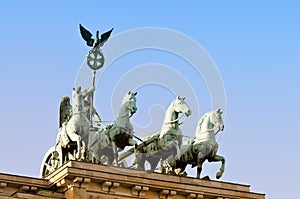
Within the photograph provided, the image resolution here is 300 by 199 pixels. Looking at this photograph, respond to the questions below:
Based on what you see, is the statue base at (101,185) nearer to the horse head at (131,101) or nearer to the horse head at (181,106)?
the horse head at (131,101)

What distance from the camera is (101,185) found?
125ft

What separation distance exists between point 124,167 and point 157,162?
2.41 meters

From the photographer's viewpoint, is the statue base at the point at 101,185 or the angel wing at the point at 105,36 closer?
the statue base at the point at 101,185

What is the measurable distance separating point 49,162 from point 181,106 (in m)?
6.19

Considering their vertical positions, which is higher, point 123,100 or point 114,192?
point 123,100

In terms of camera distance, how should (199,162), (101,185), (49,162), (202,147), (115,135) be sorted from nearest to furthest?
(101,185) → (115,135) → (202,147) → (199,162) → (49,162)

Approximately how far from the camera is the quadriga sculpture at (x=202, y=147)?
40594mm

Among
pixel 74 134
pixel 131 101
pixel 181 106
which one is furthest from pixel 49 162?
pixel 181 106

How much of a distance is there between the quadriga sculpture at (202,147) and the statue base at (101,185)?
1.12 metres

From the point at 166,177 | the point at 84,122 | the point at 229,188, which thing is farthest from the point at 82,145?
the point at 229,188

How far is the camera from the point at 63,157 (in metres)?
40.3

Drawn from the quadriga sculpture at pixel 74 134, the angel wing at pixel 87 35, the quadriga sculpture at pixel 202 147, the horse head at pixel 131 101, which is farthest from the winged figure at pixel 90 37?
the quadriga sculpture at pixel 202 147

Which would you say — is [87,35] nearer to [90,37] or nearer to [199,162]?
[90,37]

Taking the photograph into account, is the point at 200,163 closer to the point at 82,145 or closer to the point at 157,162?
the point at 157,162
